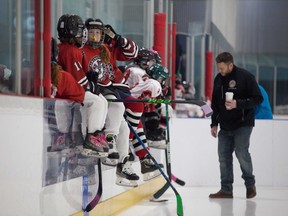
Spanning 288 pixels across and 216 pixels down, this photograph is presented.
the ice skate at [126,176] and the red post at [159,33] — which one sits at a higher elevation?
the red post at [159,33]

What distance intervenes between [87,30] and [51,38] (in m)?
0.31

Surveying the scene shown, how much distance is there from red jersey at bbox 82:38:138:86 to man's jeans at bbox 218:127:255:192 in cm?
155

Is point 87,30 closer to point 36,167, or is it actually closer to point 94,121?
point 94,121

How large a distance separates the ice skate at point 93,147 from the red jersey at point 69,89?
7.5 inches

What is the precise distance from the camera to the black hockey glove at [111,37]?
14.6 feet

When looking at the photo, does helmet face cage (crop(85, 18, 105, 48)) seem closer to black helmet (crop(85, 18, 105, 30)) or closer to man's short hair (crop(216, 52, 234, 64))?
black helmet (crop(85, 18, 105, 30))

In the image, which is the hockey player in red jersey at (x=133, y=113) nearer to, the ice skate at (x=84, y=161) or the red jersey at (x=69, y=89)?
the ice skate at (x=84, y=161)

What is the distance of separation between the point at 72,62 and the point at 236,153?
2404 millimetres

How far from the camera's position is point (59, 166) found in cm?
380

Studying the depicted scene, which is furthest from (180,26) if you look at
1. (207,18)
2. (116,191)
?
(116,191)

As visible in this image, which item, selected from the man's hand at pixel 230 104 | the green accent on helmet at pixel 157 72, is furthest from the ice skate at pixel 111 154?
the man's hand at pixel 230 104

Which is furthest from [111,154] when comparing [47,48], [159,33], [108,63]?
[159,33]

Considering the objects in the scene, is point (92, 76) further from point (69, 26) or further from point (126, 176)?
point (126, 176)

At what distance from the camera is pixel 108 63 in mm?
4297
